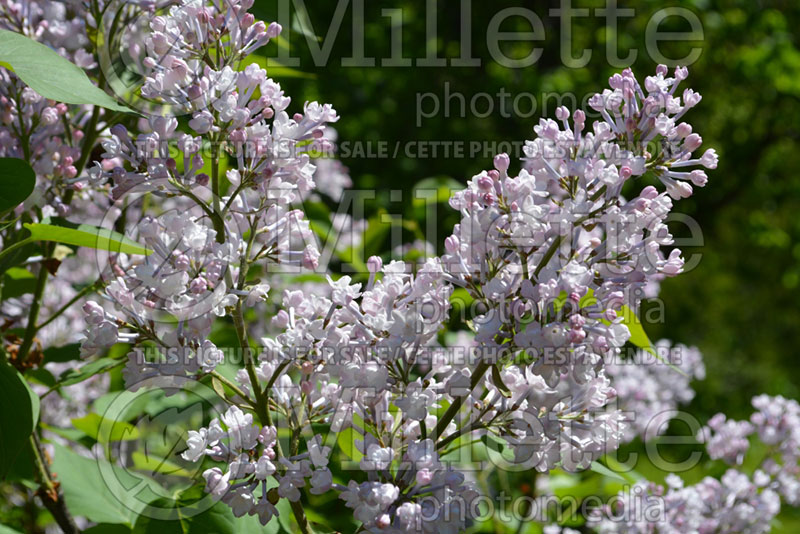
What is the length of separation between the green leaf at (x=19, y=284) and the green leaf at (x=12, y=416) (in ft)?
1.69

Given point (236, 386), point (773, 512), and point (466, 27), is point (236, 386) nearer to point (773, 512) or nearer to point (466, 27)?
point (773, 512)

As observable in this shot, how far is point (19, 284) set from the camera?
1.54 m

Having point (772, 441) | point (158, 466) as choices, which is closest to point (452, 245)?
point (158, 466)

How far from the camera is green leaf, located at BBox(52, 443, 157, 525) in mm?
1245

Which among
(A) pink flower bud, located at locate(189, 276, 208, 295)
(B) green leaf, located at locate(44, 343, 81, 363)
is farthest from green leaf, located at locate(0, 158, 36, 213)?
(B) green leaf, located at locate(44, 343, 81, 363)

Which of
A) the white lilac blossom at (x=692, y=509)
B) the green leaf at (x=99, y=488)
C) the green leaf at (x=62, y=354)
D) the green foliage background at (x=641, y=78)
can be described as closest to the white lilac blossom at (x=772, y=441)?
the white lilac blossom at (x=692, y=509)

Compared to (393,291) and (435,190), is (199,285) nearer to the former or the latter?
(393,291)

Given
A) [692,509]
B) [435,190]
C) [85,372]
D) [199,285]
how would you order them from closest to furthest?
1. [199,285]
2. [85,372]
3. [692,509]
4. [435,190]

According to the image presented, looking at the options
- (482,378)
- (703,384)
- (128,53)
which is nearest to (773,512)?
(482,378)

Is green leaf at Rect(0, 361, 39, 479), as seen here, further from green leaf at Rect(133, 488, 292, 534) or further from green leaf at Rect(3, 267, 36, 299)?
green leaf at Rect(3, 267, 36, 299)

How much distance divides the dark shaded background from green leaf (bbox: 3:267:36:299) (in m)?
2.23

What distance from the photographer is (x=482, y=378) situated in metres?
1.05

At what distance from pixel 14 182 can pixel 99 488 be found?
0.68 meters

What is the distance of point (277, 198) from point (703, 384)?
12.0 m
